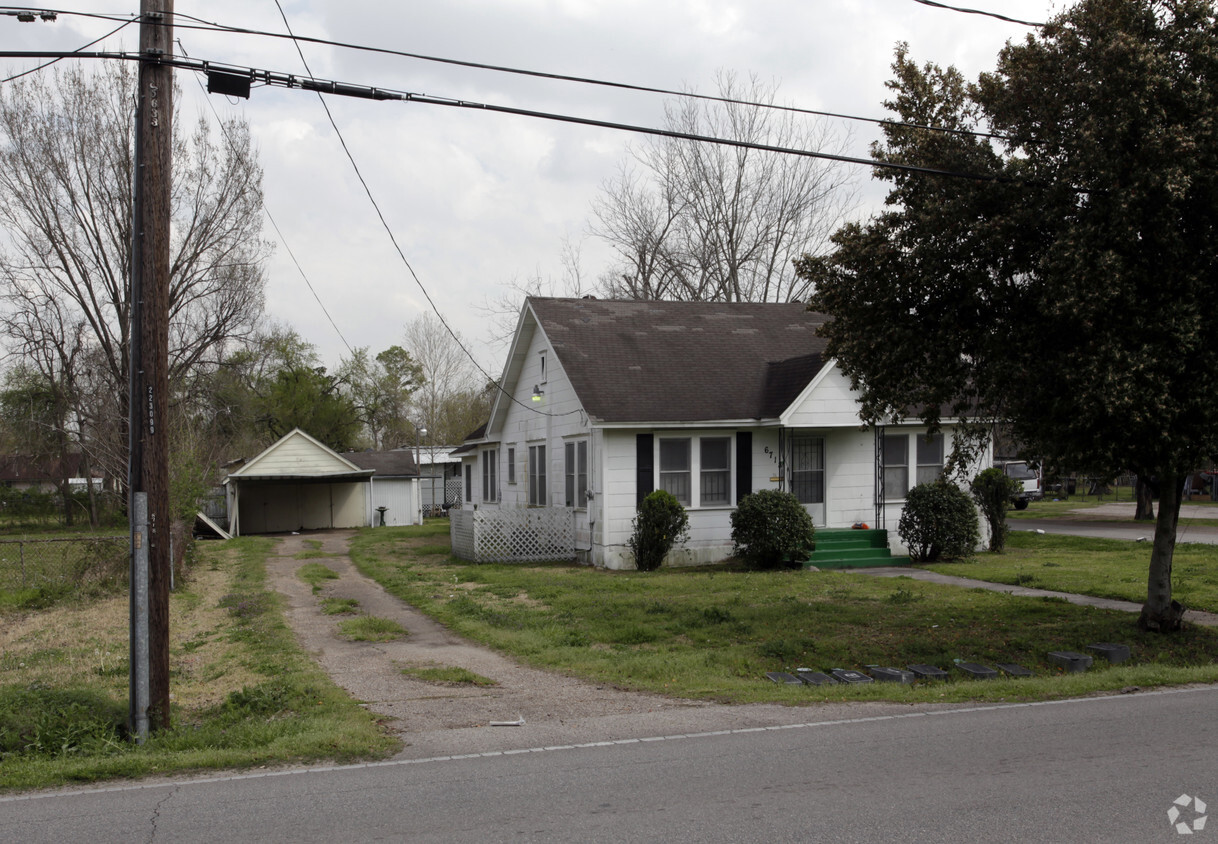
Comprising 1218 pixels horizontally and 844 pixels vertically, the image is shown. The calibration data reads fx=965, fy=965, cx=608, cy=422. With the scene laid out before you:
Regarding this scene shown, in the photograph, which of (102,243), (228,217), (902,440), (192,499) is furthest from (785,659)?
(102,243)

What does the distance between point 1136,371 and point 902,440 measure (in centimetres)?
1239

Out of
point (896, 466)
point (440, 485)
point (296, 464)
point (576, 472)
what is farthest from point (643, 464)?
point (440, 485)

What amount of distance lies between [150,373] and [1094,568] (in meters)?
17.5

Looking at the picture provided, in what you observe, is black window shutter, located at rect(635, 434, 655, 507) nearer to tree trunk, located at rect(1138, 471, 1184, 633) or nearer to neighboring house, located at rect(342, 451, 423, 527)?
tree trunk, located at rect(1138, 471, 1184, 633)

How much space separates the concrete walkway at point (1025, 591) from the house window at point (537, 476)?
326 inches

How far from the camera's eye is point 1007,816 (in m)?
5.68

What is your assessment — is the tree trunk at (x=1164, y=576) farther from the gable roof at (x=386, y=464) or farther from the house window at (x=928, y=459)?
the gable roof at (x=386, y=464)

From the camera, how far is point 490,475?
1164 inches

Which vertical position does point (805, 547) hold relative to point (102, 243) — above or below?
below

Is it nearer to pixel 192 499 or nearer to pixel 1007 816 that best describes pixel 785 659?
pixel 1007 816

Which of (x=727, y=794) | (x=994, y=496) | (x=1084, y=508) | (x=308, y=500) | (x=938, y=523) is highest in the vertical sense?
(x=994, y=496)

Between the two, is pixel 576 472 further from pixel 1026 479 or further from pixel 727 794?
pixel 1026 479

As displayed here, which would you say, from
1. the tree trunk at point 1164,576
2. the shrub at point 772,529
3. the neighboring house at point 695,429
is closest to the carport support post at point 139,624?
the tree trunk at point 1164,576

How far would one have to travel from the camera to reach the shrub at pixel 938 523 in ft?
67.8
